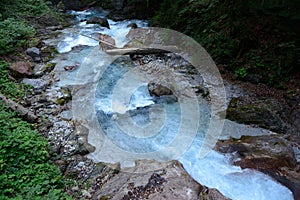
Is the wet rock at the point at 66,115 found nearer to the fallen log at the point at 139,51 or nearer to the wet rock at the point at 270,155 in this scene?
the wet rock at the point at 270,155

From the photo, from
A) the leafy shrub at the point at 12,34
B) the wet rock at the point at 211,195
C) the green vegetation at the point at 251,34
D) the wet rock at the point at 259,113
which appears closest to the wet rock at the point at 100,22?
the leafy shrub at the point at 12,34

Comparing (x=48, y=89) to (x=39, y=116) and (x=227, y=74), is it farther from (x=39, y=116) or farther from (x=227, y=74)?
(x=227, y=74)

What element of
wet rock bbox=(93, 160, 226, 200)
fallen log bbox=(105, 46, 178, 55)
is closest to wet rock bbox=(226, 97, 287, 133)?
wet rock bbox=(93, 160, 226, 200)

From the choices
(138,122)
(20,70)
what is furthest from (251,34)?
(20,70)

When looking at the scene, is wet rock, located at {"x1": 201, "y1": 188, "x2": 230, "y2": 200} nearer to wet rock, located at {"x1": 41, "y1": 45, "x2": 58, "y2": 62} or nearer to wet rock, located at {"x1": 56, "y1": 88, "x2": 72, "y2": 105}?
wet rock, located at {"x1": 56, "y1": 88, "x2": 72, "y2": 105}

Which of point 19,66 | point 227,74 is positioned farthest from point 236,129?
point 19,66

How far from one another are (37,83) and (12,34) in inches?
122

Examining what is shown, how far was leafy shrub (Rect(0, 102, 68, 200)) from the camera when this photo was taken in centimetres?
372

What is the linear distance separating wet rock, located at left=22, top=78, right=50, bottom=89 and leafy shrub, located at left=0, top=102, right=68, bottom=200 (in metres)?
2.36

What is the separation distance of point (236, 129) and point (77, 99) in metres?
4.44

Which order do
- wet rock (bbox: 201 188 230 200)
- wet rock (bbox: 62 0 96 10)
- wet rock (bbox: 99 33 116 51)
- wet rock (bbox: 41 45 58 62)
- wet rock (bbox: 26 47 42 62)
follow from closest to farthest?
wet rock (bbox: 201 188 230 200), wet rock (bbox: 26 47 42 62), wet rock (bbox: 41 45 58 62), wet rock (bbox: 99 33 116 51), wet rock (bbox: 62 0 96 10)

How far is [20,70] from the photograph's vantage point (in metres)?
7.45

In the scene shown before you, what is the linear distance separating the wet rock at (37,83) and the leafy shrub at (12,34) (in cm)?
157

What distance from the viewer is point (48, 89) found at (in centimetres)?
720
